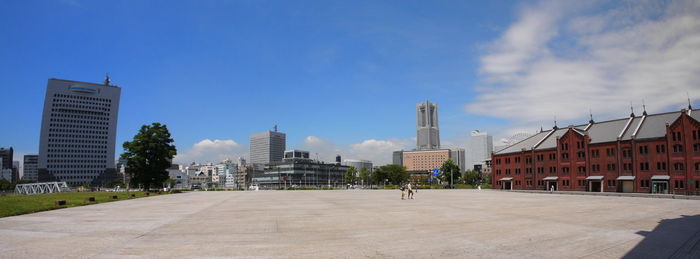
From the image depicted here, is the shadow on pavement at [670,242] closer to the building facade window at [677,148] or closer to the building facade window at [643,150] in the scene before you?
the building facade window at [677,148]

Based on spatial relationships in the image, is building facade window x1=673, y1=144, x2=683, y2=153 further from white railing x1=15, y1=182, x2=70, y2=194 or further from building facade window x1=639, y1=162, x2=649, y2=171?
white railing x1=15, y1=182, x2=70, y2=194

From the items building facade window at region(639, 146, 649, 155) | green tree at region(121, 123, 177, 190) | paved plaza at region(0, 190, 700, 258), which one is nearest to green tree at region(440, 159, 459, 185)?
building facade window at region(639, 146, 649, 155)

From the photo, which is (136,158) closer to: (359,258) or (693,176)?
(359,258)

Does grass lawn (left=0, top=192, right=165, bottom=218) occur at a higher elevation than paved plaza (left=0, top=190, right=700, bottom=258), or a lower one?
lower

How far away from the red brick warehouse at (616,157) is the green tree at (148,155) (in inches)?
3018

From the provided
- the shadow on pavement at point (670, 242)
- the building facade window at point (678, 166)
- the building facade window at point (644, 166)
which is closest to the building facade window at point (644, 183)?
the building facade window at point (644, 166)

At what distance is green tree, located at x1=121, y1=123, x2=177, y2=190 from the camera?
262 ft

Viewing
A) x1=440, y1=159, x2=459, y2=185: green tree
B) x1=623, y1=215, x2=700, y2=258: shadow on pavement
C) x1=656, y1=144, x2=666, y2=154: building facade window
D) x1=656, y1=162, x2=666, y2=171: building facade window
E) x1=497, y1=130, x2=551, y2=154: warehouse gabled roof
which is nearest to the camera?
x1=623, y1=215, x2=700, y2=258: shadow on pavement

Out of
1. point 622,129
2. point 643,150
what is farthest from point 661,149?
point 622,129

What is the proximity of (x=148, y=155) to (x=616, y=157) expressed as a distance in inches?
3447

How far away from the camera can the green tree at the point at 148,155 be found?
79.9 meters

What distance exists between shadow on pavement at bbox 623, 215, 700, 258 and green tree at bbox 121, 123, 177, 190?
81.2 meters

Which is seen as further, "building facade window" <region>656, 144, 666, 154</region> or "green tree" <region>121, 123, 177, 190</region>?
"green tree" <region>121, 123, 177, 190</region>

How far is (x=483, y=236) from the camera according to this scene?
16.3 metres
